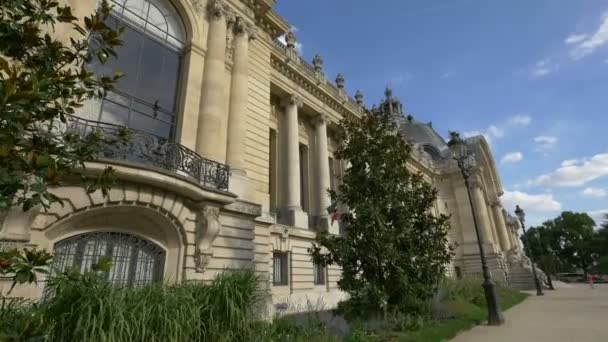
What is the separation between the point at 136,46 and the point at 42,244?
7.36 metres

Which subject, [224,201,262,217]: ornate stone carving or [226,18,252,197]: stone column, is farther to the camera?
[226,18,252,197]: stone column

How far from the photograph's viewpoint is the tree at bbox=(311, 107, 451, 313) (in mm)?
9898

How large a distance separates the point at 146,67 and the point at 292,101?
10.4 metres

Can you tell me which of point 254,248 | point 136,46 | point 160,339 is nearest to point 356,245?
point 254,248

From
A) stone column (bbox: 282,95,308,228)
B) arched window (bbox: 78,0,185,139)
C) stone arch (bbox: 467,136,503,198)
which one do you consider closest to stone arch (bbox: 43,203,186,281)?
arched window (bbox: 78,0,185,139)

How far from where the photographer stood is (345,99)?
26.1 metres

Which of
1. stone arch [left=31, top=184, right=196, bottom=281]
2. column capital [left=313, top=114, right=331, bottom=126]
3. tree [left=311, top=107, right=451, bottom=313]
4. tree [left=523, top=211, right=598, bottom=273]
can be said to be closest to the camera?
stone arch [left=31, top=184, right=196, bottom=281]

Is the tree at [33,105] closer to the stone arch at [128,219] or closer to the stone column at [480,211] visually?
the stone arch at [128,219]

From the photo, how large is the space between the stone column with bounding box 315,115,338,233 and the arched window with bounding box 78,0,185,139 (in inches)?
420

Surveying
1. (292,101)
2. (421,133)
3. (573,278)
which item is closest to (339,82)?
(292,101)

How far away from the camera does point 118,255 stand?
8.48m

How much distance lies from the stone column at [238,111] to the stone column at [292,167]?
6.12 m

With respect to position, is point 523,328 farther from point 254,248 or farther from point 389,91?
point 389,91

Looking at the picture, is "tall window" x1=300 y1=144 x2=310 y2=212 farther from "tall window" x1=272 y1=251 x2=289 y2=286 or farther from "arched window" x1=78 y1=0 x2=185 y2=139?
"arched window" x1=78 y1=0 x2=185 y2=139
